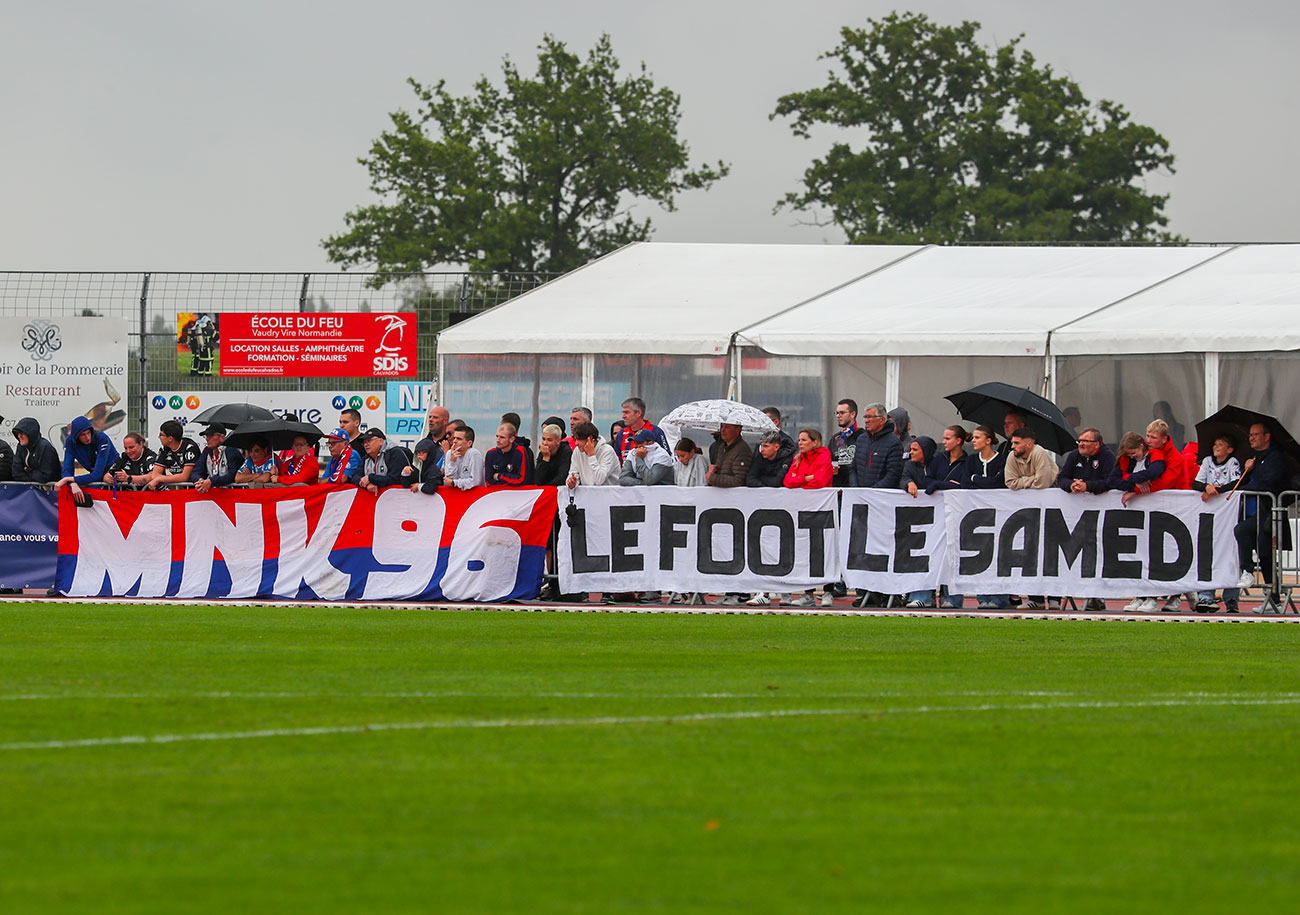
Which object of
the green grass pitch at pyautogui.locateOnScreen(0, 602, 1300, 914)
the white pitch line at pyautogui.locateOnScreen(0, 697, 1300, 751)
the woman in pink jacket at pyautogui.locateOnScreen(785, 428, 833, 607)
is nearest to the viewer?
the green grass pitch at pyautogui.locateOnScreen(0, 602, 1300, 914)

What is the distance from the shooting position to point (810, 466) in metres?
17.5

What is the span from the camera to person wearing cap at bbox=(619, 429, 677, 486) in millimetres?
17484

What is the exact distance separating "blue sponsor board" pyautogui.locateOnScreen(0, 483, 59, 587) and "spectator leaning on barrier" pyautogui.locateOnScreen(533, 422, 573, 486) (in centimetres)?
498

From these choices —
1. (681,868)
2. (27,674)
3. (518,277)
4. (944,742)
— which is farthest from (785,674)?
(518,277)

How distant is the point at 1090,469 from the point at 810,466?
2.73 metres

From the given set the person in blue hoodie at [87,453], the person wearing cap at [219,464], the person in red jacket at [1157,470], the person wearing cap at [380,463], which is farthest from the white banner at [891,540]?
the person in blue hoodie at [87,453]

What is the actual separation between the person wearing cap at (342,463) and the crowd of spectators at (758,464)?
0.8 inches

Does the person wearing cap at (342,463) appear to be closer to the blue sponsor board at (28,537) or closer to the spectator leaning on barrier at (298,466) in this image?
the spectator leaning on barrier at (298,466)

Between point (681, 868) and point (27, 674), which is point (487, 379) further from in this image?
point (681, 868)

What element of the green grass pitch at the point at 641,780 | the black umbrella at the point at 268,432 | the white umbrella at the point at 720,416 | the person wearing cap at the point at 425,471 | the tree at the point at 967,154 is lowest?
the green grass pitch at the point at 641,780

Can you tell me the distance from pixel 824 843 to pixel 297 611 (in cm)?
1055

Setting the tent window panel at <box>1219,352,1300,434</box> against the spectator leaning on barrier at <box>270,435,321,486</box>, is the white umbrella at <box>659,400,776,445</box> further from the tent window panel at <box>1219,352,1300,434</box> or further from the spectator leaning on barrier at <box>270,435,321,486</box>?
the tent window panel at <box>1219,352,1300,434</box>

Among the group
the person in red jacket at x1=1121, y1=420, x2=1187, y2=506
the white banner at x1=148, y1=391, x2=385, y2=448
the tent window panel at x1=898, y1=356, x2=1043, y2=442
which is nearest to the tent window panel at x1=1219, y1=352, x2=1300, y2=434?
the tent window panel at x1=898, y1=356, x2=1043, y2=442

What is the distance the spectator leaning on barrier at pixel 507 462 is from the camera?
17.6 m
